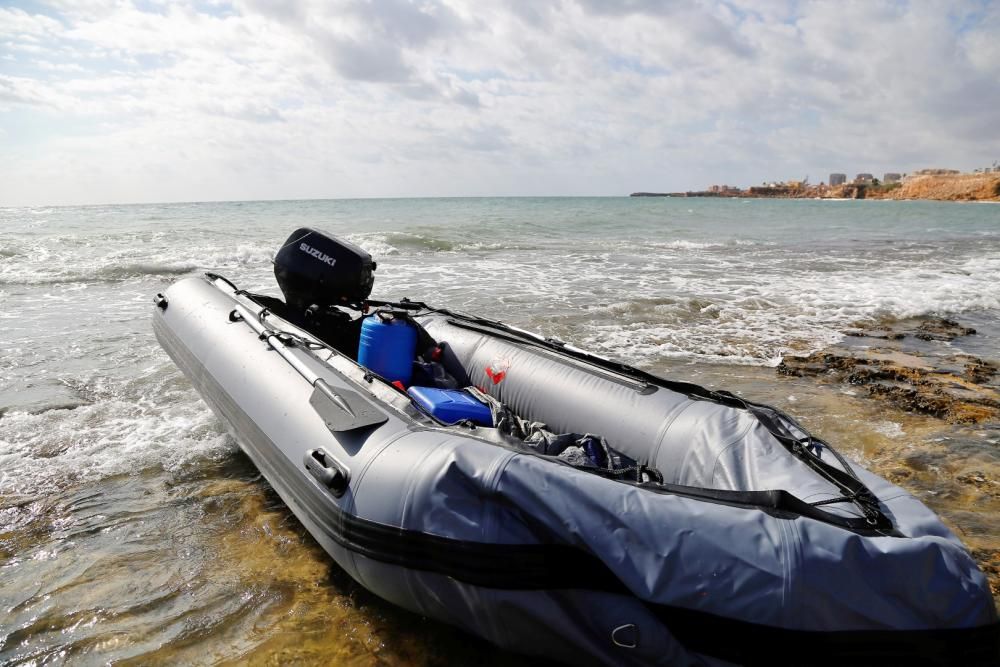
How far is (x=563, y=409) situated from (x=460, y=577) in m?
1.38

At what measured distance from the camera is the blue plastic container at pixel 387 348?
3527mm

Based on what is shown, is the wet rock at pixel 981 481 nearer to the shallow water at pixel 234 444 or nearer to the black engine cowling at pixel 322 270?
the shallow water at pixel 234 444

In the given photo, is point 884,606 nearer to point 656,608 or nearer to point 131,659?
point 656,608

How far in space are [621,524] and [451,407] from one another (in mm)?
1338

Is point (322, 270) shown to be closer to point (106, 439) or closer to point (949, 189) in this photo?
point (106, 439)

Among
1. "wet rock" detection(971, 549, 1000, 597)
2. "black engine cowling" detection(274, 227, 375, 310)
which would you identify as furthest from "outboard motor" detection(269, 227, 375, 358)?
"wet rock" detection(971, 549, 1000, 597)

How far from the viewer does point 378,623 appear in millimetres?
2264

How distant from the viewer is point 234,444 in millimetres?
3779

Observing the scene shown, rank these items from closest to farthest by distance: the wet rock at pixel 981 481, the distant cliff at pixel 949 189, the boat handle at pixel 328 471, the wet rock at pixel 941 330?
the boat handle at pixel 328 471
the wet rock at pixel 981 481
the wet rock at pixel 941 330
the distant cliff at pixel 949 189

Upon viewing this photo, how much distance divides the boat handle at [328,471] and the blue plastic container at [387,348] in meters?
1.18

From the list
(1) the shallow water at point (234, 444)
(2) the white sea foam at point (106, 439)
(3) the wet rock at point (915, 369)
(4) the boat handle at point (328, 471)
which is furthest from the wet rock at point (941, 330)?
(2) the white sea foam at point (106, 439)

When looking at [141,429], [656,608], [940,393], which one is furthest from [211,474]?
[940,393]

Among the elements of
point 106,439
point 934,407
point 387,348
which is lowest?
point 106,439

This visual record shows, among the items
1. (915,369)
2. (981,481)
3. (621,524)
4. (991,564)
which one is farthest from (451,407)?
(915,369)
